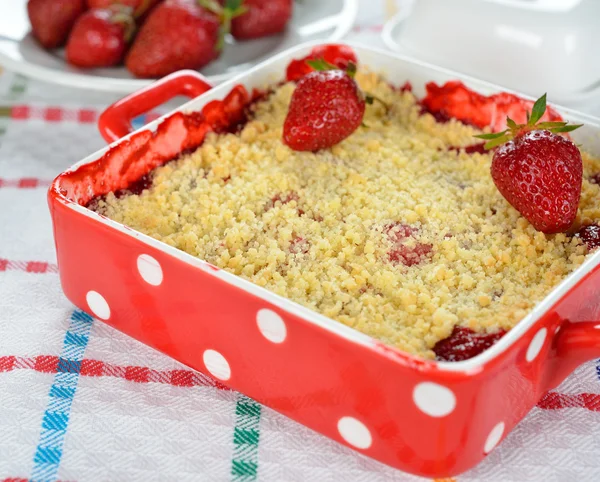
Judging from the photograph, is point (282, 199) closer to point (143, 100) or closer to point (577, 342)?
point (143, 100)

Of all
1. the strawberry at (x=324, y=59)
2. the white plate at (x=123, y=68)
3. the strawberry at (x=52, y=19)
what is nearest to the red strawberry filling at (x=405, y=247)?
the strawberry at (x=324, y=59)

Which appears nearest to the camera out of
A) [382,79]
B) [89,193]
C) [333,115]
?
[89,193]

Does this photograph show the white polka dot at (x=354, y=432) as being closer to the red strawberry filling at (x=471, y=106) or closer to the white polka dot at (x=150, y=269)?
the white polka dot at (x=150, y=269)

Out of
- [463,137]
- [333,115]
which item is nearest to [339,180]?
[333,115]

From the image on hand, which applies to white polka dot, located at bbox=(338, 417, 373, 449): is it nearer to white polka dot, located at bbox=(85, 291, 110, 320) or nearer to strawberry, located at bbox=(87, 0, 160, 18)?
white polka dot, located at bbox=(85, 291, 110, 320)

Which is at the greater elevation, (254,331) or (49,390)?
(254,331)

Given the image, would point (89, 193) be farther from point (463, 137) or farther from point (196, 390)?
point (463, 137)

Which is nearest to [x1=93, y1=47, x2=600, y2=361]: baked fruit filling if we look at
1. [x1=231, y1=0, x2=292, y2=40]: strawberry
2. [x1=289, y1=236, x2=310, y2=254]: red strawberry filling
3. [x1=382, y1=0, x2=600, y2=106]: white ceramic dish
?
[x1=289, y1=236, x2=310, y2=254]: red strawberry filling
